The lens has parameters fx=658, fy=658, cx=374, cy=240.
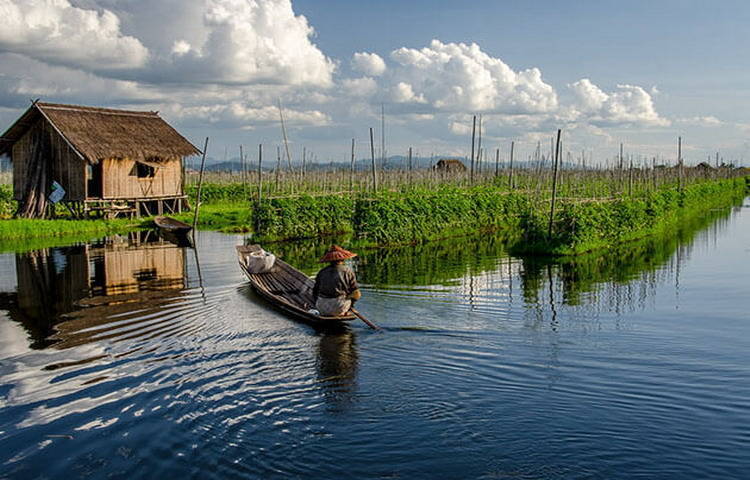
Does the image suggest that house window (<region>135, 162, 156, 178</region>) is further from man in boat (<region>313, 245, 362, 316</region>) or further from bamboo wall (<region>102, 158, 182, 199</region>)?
man in boat (<region>313, 245, 362, 316</region>)

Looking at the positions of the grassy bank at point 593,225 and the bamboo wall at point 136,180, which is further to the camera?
the bamboo wall at point 136,180

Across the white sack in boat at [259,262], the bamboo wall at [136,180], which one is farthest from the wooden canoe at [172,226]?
the white sack in boat at [259,262]

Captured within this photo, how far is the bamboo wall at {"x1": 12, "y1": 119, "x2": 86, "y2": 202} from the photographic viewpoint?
95.1 feet

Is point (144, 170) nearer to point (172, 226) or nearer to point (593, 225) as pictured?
point (172, 226)

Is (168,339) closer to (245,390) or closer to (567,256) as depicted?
(245,390)

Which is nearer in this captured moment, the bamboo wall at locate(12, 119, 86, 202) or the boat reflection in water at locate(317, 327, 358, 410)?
the boat reflection in water at locate(317, 327, 358, 410)

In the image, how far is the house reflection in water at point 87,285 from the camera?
11.8m

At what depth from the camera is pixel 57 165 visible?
97.4 feet

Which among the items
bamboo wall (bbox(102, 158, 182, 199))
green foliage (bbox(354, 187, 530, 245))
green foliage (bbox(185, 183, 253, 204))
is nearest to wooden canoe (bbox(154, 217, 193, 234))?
A: bamboo wall (bbox(102, 158, 182, 199))

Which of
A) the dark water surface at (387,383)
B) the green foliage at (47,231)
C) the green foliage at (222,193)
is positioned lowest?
the dark water surface at (387,383)

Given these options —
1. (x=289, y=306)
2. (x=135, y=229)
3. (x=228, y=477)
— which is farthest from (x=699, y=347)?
(x=135, y=229)

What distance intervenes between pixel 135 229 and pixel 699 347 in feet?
81.6

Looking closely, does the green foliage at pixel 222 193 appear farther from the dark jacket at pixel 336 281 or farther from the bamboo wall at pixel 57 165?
the dark jacket at pixel 336 281

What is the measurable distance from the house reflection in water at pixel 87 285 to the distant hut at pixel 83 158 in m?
6.67
